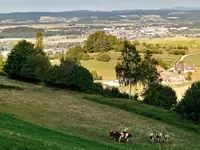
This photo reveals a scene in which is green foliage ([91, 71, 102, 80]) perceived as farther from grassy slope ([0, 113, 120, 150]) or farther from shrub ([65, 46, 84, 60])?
grassy slope ([0, 113, 120, 150])

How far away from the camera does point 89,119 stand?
51.4m

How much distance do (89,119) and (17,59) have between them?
5988 cm

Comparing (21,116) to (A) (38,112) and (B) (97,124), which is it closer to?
(A) (38,112)

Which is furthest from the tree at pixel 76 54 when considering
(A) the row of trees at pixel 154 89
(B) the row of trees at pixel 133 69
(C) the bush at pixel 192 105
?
(C) the bush at pixel 192 105

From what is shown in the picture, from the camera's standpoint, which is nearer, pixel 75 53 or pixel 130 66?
pixel 130 66

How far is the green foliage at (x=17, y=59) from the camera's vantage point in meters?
106

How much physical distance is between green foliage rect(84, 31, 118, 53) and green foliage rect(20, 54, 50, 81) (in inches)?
3337

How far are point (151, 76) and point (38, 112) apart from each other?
189 ft

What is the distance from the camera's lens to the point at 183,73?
560ft

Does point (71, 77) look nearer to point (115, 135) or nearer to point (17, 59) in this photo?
point (17, 59)

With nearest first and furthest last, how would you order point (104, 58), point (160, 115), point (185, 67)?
point (160, 115) < point (104, 58) < point (185, 67)

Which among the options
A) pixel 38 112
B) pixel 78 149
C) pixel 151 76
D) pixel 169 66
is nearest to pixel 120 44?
pixel 169 66

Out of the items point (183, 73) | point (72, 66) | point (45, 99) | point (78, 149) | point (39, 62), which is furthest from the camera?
point (183, 73)

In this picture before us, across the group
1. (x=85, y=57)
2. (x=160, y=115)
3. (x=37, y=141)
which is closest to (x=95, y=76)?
(x=85, y=57)
